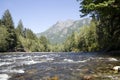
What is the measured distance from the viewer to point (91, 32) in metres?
82.9

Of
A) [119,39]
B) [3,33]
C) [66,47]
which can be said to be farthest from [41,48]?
[119,39]

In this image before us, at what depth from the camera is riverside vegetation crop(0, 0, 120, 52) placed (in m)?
29.6

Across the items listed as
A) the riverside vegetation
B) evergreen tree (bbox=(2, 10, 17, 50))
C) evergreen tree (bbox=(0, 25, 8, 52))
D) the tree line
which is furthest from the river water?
evergreen tree (bbox=(2, 10, 17, 50))

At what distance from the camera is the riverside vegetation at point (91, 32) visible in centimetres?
2961

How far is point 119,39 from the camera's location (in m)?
42.0

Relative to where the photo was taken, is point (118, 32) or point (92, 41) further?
point (92, 41)

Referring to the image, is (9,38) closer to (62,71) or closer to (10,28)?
(10,28)

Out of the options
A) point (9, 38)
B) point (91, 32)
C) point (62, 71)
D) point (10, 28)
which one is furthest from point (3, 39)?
point (62, 71)

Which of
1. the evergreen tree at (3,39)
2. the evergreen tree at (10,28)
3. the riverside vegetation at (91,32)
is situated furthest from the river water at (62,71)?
the evergreen tree at (10,28)

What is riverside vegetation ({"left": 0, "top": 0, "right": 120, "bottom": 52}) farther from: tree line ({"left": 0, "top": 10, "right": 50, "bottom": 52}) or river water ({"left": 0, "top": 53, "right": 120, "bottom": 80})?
river water ({"left": 0, "top": 53, "right": 120, "bottom": 80})

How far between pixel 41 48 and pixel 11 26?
109 ft

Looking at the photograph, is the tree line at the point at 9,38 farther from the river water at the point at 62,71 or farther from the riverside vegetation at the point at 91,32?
the river water at the point at 62,71

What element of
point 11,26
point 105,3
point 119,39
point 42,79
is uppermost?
point 11,26

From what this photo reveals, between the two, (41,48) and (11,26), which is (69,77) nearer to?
(11,26)
